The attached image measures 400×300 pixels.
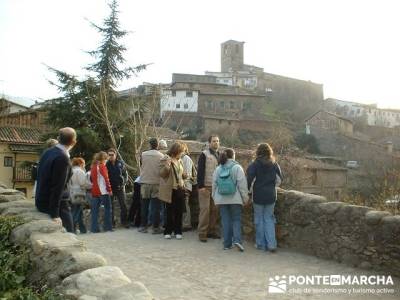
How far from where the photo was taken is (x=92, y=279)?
3.34 m

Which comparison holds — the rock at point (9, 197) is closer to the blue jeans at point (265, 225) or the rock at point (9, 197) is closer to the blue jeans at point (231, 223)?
the blue jeans at point (231, 223)

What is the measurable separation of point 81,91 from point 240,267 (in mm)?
15588

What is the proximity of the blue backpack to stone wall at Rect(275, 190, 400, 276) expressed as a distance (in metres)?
0.90

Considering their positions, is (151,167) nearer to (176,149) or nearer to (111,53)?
(176,149)

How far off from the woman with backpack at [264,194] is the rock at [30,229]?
3.47 m

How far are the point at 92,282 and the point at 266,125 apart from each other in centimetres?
6493

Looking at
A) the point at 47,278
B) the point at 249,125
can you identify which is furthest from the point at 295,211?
the point at 249,125

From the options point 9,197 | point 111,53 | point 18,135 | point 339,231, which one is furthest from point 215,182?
point 18,135

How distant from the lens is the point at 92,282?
3.29 m

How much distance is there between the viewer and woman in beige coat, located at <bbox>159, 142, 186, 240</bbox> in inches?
317

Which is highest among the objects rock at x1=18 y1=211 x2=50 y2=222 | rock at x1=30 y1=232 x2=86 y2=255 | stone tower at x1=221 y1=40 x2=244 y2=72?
stone tower at x1=221 y1=40 x2=244 y2=72

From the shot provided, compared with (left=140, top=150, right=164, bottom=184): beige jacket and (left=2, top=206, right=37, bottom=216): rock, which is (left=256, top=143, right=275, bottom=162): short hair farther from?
(left=2, top=206, right=37, bottom=216): rock

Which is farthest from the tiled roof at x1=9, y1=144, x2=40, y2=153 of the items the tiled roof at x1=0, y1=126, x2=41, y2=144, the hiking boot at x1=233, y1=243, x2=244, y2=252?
the hiking boot at x1=233, y1=243, x2=244, y2=252

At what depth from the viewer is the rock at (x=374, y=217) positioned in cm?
574
